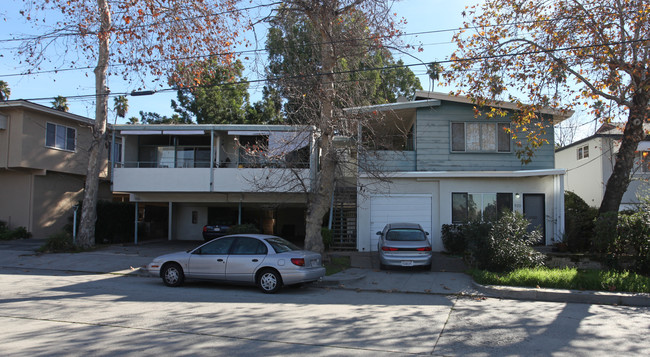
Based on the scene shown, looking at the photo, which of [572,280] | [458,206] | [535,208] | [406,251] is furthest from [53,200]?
[572,280]

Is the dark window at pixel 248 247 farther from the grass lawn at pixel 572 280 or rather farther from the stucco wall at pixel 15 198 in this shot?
the stucco wall at pixel 15 198

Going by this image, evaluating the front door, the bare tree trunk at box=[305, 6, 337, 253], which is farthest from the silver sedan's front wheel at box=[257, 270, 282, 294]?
the front door

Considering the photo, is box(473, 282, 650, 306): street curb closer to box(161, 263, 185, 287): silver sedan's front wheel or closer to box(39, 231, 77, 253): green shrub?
box(161, 263, 185, 287): silver sedan's front wheel

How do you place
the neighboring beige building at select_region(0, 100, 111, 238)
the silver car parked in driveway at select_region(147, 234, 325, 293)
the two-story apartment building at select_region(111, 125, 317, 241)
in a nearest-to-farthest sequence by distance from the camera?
the silver car parked in driveway at select_region(147, 234, 325, 293) < the two-story apartment building at select_region(111, 125, 317, 241) < the neighboring beige building at select_region(0, 100, 111, 238)

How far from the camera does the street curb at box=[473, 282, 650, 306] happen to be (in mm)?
9781

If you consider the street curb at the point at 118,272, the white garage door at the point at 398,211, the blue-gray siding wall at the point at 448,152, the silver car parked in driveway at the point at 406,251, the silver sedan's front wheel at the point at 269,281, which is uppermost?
the blue-gray siding wall at the point at 448,152

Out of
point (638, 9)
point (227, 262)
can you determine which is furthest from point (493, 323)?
point (638, 9)

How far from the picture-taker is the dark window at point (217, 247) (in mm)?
10812

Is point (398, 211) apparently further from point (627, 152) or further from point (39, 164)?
point (39, 164)

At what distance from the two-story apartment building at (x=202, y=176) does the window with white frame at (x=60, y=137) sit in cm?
285

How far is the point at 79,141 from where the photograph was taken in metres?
25.2

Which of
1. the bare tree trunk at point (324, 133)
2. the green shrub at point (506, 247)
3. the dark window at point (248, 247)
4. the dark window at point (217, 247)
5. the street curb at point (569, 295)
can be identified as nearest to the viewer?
the street curb at point (569, 295)

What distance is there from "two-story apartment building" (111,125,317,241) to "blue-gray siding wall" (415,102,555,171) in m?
4.66

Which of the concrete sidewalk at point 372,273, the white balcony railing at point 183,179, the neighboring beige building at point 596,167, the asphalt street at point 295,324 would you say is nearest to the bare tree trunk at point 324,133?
the concrete sidewalk at point 372,273
